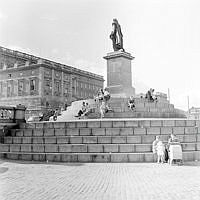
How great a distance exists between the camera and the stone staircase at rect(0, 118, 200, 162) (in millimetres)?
14352

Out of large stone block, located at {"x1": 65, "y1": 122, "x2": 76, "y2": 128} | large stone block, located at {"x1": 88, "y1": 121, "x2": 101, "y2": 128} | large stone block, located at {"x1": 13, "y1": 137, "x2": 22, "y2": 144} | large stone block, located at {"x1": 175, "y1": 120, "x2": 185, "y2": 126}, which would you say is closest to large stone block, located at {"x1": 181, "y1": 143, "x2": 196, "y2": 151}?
large stone block, located at {"x1": 175, "y1": 120, "x2": 185, "y2": 126}

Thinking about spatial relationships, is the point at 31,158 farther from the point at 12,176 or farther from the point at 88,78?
the point at 88,78

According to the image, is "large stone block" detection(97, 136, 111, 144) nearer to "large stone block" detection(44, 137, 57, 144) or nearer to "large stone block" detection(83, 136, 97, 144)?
"large stone block" detection(83, 136, 97, 144)

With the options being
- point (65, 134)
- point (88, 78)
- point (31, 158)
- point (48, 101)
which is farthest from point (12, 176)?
point (88, 78)

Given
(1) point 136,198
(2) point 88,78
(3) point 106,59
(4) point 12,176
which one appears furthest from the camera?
(2) point 88,78

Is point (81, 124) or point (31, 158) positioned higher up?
point (81, 124)

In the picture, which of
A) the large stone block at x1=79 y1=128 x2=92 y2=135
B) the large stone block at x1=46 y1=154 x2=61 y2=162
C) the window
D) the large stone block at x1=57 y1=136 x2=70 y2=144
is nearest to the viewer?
the large stone block at x1=46 y1=154 x2=61 y2=162

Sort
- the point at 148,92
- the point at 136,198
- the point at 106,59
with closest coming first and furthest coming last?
1. the point at 136,198
2. the point at 148,92
3. the point at 106,59

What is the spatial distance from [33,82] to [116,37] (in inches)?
1812

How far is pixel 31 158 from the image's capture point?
14.9 meters

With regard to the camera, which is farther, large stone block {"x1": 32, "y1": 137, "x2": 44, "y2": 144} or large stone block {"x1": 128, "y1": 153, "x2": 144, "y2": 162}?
large stone block {"x1": 32, "y1": 137, "x2": 44, "y2": 144}

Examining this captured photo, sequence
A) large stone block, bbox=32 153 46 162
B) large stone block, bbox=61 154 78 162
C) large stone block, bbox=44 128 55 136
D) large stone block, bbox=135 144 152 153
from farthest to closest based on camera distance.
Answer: large stone block, bbox=44 128 55 136 < large stone block, bbox=32 153 46 162 < large stone block, bbox=135 144 152 153 < large stone block, bbox=61 154 78 162

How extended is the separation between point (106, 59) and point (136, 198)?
2400cm

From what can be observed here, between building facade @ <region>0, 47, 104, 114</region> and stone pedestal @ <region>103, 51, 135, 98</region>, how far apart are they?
4048 cm
